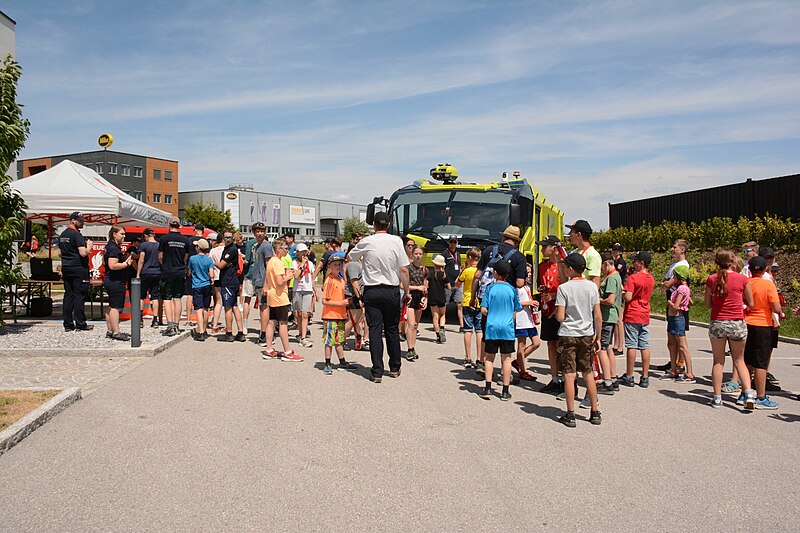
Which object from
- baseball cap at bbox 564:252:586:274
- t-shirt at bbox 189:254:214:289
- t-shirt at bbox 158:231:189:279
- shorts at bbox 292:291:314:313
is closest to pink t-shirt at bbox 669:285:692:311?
baseball cap at bbox 564:252:586:274

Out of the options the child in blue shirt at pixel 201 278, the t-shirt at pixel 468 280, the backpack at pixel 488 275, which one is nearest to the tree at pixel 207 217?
the child in blue shirt at pixel 201 278

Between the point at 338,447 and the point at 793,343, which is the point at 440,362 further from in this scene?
the point at 793,343

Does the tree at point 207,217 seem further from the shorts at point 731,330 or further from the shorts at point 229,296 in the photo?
the shorts at point 731,330

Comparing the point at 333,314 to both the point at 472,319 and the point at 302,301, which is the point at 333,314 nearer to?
the point at 472,319

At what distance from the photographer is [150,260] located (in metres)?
11.8

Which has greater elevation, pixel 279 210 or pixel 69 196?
pixel 279 210

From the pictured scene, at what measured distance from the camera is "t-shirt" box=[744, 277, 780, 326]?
23.2ft

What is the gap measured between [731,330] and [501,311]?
8.16ft

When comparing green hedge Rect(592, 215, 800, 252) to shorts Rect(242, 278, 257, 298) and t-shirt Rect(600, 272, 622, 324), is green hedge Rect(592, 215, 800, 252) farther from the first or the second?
shorts Rect(242, 278, 257, 298)

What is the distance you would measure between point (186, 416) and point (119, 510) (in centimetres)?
225

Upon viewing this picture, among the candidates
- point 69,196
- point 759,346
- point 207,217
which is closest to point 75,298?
point 69,196

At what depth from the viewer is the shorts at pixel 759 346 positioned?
6.96 meters

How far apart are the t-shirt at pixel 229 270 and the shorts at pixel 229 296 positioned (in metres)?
0.06

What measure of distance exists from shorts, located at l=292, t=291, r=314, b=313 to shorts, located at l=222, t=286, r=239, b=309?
3.35 feet
